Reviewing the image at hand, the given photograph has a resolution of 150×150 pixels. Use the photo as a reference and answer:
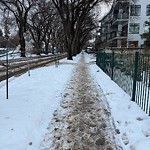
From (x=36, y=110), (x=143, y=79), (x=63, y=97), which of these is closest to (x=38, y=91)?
(x=63, y=97)

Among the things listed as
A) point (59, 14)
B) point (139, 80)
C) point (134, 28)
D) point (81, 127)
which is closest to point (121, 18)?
point (134, 28)

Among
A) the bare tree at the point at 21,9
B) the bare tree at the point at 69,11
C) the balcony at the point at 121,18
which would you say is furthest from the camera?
the balcony at the point at 121,18

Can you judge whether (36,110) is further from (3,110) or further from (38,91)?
(38,91)

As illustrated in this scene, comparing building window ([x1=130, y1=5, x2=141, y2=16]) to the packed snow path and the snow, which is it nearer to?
the snow

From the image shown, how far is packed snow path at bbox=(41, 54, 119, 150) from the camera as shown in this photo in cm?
495

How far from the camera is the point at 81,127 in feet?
19.4

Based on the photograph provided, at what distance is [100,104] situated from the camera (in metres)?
8.12

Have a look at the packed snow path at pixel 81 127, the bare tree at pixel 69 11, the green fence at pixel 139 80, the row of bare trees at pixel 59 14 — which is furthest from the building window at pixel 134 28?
the packed snow path at pixel 81 127

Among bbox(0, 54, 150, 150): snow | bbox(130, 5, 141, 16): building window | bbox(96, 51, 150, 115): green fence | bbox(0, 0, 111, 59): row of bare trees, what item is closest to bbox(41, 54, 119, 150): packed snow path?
bbox(0, 54, 150, 150): snow

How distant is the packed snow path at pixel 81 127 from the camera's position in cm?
495

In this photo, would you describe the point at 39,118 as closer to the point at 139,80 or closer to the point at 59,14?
the point at 139,80

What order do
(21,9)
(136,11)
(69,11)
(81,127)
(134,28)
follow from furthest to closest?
(136,11)
(134,28)
(21,9)
(69,11)
(81,127)

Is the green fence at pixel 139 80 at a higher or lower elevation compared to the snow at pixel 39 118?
higher

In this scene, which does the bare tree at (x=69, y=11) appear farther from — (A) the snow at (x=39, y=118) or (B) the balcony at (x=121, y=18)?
(B) the balcony at (x=121, y=18)
